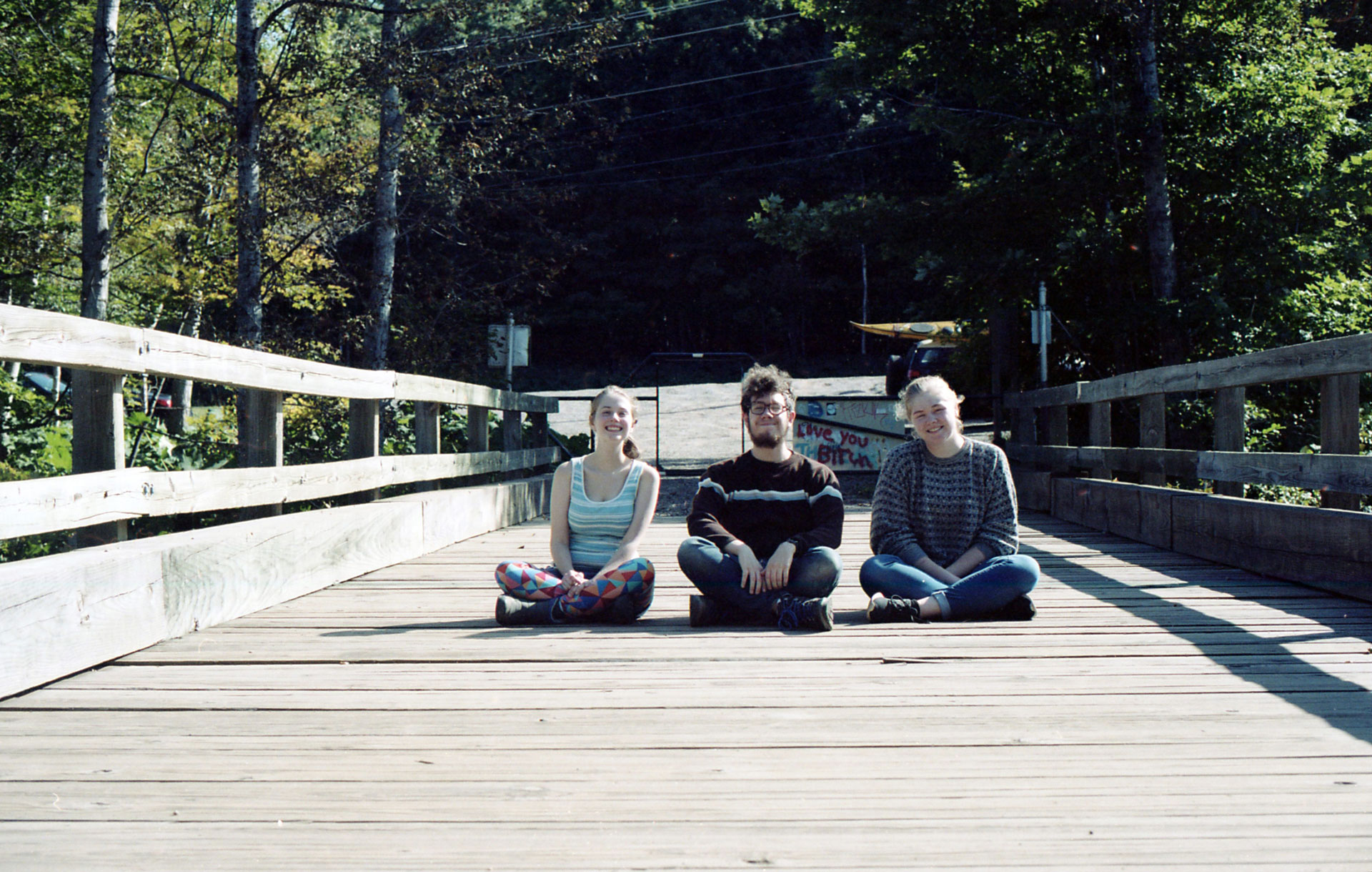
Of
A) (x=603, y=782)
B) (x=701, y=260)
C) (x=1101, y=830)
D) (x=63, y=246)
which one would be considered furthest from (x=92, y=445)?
(x=701, y=260)

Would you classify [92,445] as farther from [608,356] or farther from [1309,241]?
[608,356]

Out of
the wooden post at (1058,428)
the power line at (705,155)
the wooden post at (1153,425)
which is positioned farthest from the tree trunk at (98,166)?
the power line at (705,155)

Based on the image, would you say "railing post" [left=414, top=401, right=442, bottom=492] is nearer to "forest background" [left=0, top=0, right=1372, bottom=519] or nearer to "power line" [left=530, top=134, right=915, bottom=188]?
"forest background" [left=0, top=0, right=1372, bottom=519]

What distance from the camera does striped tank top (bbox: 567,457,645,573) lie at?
4.71 metres

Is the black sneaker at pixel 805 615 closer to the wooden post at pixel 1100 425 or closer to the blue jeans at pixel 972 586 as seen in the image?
the blue jeans at pixel 972 586

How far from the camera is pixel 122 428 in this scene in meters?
3.73

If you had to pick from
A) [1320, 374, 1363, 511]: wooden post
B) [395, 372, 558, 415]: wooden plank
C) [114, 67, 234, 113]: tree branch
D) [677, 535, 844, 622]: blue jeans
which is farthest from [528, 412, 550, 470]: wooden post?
[1320, 374, 1363, 511]: wooden post

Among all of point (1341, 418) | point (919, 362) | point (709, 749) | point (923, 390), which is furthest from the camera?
point (919, 362)

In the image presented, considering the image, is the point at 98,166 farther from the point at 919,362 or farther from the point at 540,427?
the point at 919,362

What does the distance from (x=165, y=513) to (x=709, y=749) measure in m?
2.30

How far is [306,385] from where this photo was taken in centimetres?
527

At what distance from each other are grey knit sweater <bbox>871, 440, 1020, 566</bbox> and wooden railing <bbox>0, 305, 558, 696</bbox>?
8.10 feet

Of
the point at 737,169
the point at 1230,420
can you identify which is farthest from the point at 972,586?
the point at 737,169

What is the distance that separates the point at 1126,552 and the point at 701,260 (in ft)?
134
